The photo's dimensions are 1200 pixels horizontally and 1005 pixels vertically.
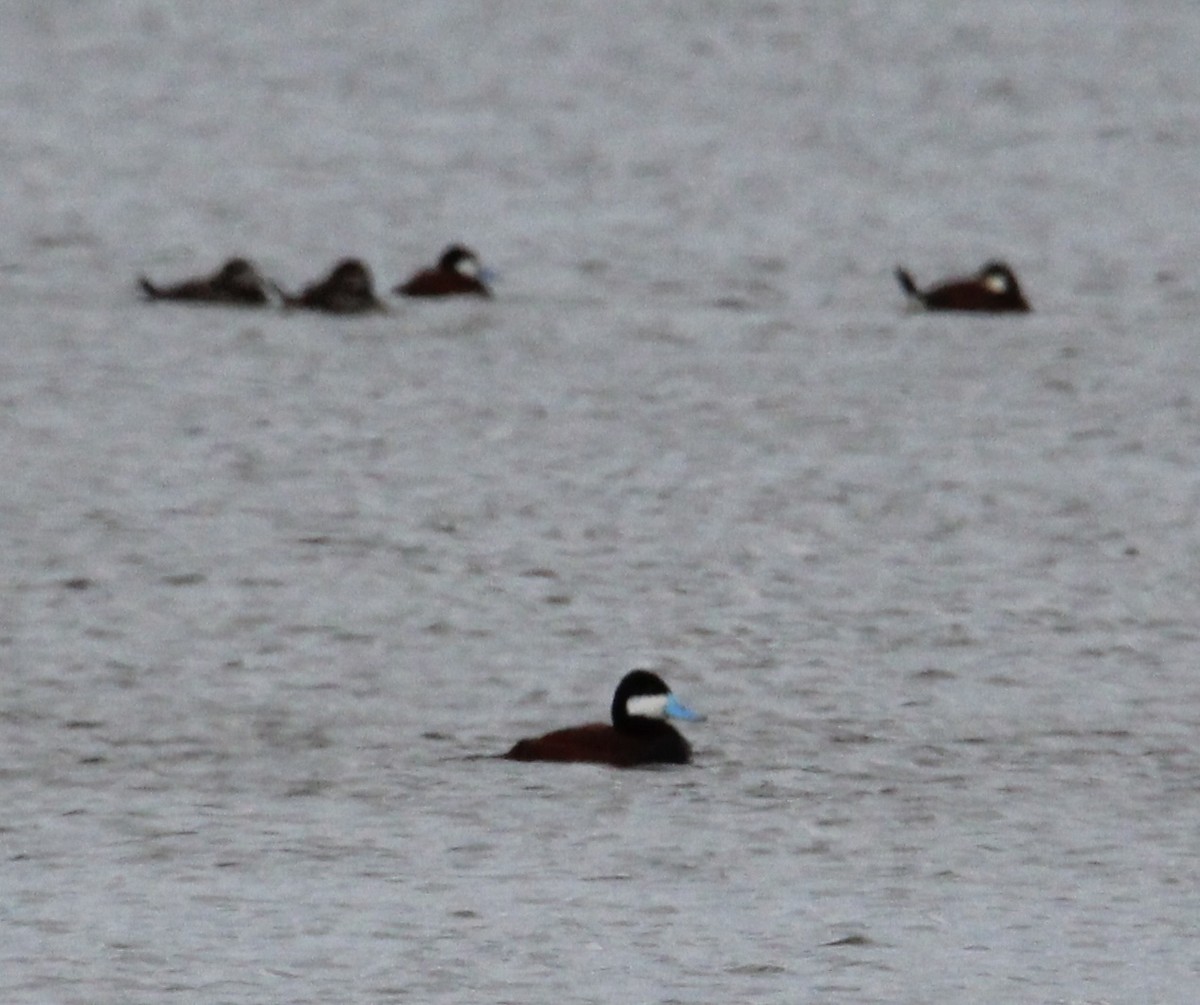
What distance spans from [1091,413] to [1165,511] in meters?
3.24

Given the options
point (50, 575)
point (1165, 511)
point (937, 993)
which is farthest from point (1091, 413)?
point (937, 993)

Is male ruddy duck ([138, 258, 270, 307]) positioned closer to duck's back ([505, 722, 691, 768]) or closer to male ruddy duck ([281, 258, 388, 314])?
male ruddy duck ([281, 258, 388, 314])

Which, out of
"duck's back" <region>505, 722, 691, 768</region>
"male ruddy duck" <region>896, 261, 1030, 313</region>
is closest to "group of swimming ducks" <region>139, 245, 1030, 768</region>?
"male ruddy duck" <region>896, 261, 1030, 313</region>

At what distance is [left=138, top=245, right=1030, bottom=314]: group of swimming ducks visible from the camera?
2498 centimetres

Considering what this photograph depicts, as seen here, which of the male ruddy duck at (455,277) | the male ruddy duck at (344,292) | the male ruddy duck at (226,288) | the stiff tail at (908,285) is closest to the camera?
the male ruddy duck at (344,292)

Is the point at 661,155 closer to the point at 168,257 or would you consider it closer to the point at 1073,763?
the point at 168,257

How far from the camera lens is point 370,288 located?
25.1m

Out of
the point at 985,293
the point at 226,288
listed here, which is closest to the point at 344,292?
the point at 226,288

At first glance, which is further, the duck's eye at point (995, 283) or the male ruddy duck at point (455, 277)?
the male ruddy duck at point (455, 277)

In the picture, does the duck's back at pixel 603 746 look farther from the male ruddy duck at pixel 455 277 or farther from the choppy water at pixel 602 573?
the male ruddy duck at pixel 455 277

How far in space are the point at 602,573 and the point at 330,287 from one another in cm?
906

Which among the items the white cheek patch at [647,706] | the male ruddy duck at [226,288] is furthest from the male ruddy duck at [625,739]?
the male ruddy duck at [226,288]

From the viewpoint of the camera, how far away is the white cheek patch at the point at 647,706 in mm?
12594

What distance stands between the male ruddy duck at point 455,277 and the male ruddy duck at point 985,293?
3.00 meters
